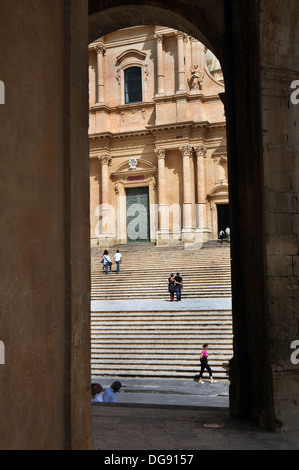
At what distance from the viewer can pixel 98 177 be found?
112 feet

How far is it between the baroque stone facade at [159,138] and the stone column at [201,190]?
6 cm

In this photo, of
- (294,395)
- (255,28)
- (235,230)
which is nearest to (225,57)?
(255,28)

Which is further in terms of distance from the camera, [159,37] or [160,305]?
[159,37]

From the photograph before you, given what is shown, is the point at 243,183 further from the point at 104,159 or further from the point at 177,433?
the point at 104,159

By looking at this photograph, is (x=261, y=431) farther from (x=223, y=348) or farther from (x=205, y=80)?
(x=205, y=80)

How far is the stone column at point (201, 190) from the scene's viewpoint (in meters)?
31.8

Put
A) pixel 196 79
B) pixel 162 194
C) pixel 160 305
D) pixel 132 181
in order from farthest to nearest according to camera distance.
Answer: pixel 132 181 < pixel 162 194 < pixel 196 79 < pixel 160 305

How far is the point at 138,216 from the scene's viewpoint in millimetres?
33719

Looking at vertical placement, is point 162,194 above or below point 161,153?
below

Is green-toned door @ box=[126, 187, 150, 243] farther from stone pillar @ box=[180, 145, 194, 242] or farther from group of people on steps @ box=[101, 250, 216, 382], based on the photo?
group of people on steps @ box=[101, 250, 216, 382]

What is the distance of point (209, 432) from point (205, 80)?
93.9ft

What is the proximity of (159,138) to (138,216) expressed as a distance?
499cm

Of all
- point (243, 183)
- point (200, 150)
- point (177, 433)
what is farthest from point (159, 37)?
point (177, 433)
